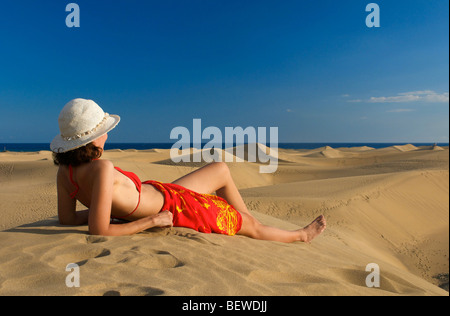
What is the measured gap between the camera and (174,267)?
262cm

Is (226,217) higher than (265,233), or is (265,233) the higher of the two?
(226,217)

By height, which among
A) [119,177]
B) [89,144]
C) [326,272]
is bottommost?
[326,272]

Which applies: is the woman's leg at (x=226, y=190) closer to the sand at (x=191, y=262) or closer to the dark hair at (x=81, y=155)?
the sand at (x=191, y=262)

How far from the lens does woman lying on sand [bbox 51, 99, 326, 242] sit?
301cm

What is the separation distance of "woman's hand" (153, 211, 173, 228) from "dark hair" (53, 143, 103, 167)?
2.55ft

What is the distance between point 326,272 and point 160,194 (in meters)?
1.69

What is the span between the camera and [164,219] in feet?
11.0

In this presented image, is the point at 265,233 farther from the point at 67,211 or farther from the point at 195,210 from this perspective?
the point at 67,211

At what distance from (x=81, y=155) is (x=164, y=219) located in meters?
0.94
